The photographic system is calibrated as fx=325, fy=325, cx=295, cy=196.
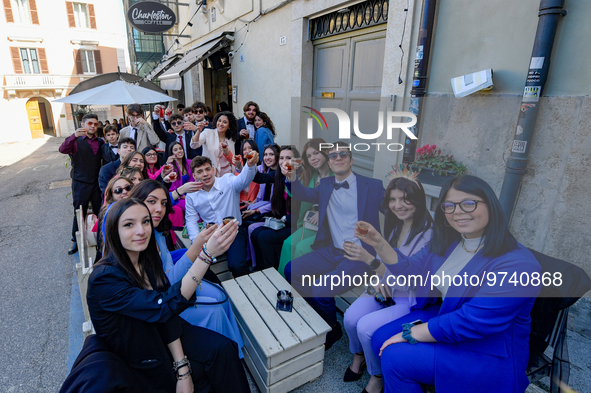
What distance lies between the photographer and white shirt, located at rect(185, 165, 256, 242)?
131 inches

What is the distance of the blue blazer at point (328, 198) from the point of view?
112 inches

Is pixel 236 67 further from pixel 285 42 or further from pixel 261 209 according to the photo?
pixel 261 209

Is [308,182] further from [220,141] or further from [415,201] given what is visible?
[220,141]

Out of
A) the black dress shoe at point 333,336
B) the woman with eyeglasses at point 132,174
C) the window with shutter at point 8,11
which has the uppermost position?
the window with shutter at point 8,11

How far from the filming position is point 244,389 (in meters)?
1.98

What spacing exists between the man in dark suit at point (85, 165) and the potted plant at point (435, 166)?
4.24 meters

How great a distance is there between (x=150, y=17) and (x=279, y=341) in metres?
10.4

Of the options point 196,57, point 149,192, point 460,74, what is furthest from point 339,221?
point 196,57

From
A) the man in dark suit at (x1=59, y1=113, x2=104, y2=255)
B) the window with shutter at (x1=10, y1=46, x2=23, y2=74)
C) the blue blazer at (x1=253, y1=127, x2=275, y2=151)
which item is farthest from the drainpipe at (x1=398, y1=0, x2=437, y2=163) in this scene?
the window with shutter at (x1=10, y1=46, x2=23, y2=74)

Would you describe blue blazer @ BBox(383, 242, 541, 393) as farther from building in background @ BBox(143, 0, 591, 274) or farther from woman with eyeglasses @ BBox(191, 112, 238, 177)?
woman with eyeglasses @ BBox(191, 112, 238, 177)

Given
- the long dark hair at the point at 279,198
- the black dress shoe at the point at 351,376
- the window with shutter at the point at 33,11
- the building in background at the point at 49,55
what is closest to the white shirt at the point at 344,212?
the long dark hair at the point at 279,198

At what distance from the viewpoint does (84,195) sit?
4.50 m

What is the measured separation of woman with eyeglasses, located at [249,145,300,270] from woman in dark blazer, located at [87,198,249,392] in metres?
1.41

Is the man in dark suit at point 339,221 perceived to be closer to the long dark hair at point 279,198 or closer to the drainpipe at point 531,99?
the long dark hair at point 279,198
